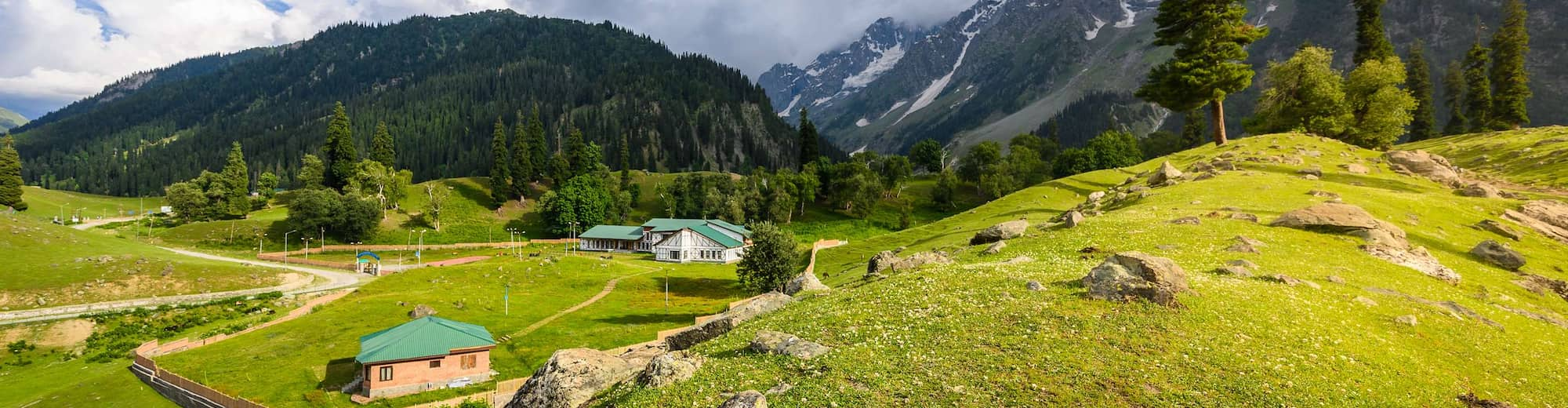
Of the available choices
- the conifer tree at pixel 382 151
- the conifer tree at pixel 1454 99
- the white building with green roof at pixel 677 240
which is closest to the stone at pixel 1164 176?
the white building with green roof at pixel 677 240

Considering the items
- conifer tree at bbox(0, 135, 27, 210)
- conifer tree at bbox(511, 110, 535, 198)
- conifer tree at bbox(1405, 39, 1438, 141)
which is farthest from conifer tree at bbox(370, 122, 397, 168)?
conifer tree at bbox(1405, 39, 1438, 141)

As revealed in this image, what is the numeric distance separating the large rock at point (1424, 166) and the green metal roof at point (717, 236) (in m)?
86.3

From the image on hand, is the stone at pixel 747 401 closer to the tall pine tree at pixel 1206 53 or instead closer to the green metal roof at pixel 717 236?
the tall pine tree at pixel 1206 53

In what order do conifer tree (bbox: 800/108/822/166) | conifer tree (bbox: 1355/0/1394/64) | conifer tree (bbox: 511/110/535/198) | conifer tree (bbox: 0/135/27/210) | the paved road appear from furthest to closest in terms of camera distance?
conifer tree (bbox: 800/108/822/166) → conifer tree (bbox: 511/110/535/198) → conifer tree (bbox: 0/135/27/210) → conifer tree (bbox: 1355/0/1394/64) → the paved road

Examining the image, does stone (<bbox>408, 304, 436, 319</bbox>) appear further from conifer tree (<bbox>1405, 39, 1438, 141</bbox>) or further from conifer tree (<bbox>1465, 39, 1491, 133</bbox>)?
conifer tree (<bbox>1405, 39, 1438, 141</bbox>)

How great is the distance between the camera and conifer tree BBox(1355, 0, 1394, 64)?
7244 cm

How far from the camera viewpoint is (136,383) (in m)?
43.4

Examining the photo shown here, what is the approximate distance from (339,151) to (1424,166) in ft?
556

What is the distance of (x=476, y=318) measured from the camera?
201ft

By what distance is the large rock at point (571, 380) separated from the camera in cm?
1580

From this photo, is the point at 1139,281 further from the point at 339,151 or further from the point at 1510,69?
the point at 339,151

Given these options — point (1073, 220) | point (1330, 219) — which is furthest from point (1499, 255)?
point (1073, 220)

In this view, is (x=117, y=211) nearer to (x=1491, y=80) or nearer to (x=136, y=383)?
(x=136, y=383)

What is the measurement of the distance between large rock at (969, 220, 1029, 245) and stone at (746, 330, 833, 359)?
21.9m
